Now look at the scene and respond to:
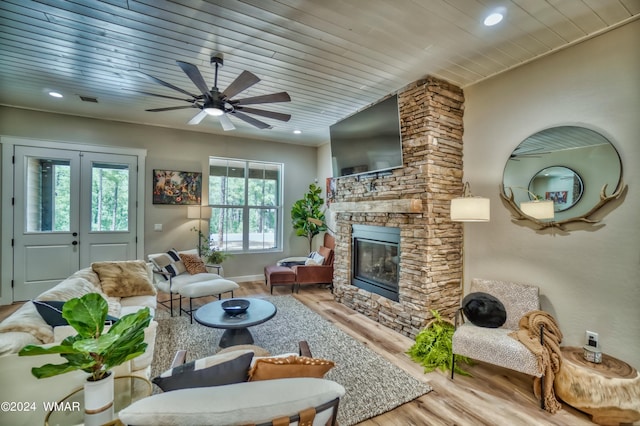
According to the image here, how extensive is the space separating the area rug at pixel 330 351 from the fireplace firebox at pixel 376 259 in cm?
83

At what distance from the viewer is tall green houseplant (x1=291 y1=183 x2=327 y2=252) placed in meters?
5.76

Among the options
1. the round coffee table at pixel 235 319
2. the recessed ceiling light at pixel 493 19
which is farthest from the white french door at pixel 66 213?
the recessed ceiling light at pixel 493 19

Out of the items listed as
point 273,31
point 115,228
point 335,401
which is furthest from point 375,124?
point 115,228

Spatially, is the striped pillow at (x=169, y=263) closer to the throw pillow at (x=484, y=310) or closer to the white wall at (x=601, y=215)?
the throw pillow at (x=484, y=310)

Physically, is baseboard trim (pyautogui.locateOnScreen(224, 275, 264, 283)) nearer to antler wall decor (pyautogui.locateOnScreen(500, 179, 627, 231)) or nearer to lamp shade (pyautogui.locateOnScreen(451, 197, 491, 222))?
lamp shade (pyautogui.locateOnScreen(451, 197, 491, 222))

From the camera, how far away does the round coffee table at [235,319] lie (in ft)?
8.47

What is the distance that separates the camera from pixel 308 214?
19.0 feet

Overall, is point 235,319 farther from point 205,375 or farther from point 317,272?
point 317,272

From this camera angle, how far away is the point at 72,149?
443 centimetres

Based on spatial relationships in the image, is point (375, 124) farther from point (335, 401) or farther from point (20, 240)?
point (20, 240)

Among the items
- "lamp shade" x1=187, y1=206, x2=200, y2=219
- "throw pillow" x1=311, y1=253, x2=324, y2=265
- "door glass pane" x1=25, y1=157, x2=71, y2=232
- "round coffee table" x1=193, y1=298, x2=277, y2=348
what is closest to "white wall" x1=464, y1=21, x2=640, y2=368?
"round coffee table" x1=193, y1=298, x2=277, y2=348

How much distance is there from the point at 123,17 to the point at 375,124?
266 centimetres

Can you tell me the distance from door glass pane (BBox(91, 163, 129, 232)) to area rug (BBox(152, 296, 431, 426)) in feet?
6.03

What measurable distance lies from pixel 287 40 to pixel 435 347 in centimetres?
319
